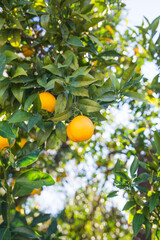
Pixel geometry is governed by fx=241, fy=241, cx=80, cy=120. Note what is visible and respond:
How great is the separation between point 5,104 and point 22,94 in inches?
6.3

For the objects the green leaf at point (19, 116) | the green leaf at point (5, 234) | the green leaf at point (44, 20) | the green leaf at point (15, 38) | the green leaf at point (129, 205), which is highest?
the green leaf at point (44, 20)

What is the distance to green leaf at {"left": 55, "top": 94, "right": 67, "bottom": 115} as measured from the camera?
1155 mm

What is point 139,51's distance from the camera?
297cm

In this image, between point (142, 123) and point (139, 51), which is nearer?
point (142, 123)

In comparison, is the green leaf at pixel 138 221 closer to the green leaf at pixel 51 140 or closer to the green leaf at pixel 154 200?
the green leaf at pixel 154 200

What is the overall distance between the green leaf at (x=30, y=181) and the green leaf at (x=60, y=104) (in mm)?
297

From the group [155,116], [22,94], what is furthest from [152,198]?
[155,116]

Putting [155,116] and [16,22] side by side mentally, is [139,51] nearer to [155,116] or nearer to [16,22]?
[155,116]

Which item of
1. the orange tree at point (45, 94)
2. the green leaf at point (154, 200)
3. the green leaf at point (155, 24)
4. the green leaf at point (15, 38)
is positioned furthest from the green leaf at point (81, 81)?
the green leaf at point (155, 24)

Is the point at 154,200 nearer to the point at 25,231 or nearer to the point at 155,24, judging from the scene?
the point at 25,231

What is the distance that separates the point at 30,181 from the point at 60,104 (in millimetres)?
382

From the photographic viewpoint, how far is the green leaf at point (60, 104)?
115 cm

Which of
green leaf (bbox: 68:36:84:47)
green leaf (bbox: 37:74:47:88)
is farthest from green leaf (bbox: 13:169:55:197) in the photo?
green leaf (bbox: 68:36:84:47)

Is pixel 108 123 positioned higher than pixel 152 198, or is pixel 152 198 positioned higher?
pixel 152 198
